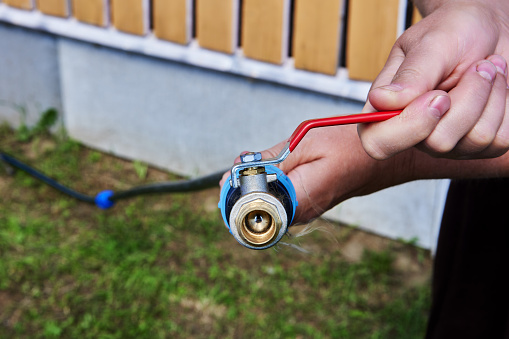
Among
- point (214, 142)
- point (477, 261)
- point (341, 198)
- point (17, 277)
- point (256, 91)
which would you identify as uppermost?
point (341, 198)

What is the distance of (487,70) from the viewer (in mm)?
959

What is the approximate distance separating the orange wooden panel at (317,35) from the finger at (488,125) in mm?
1767

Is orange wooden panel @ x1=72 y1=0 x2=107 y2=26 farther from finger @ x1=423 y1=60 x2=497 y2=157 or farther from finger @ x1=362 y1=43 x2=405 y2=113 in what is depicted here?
finger @ x1=423 y1=60 x2=497 y2=157

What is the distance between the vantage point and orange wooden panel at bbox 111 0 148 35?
125 inches

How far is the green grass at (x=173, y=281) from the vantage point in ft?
8.66

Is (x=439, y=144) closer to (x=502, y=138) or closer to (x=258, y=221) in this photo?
(x=502, y=138)

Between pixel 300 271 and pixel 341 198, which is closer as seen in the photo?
pixel 341 198

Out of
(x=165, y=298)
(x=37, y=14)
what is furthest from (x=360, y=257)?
(x=37, y=14)

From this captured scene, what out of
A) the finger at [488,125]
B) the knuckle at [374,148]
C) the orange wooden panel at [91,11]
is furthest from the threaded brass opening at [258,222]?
the orange wooden panel at [91,11]

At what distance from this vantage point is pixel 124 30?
326 cm

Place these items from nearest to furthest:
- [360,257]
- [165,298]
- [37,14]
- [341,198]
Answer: [341,198] < [165,298] < [360,257] < [37,14]

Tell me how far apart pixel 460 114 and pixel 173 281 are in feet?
6.97

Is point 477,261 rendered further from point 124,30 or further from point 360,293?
point 124,30

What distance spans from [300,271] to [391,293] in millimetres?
422
